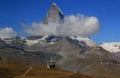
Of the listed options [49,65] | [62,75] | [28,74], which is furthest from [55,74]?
[49,65]

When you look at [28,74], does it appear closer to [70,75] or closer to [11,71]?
[11,71]

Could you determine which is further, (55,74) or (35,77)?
(55,74)

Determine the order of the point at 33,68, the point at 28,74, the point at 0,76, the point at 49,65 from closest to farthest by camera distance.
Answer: the point at 0,76 < the point at 28,74 < the point at 33,68 < the point at 49,65

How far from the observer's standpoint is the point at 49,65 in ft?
544

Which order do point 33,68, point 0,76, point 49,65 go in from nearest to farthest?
point 0,76, point 33,68, point 49,65

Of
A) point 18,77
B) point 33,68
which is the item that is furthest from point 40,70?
point 18,77

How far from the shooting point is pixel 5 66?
151 m

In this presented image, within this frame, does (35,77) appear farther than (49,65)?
No

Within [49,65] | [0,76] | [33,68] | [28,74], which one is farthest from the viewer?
[49,65]

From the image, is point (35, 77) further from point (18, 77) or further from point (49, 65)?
point (49, 65)

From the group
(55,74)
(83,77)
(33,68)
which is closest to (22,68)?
(33,68)

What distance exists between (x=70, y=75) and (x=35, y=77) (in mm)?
17305

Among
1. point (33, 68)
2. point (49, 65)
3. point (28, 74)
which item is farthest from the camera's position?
point (49, 65)

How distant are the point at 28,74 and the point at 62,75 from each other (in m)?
14.2
